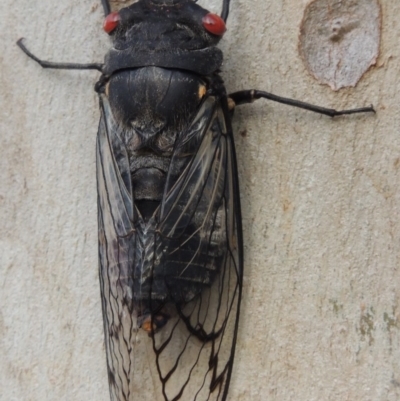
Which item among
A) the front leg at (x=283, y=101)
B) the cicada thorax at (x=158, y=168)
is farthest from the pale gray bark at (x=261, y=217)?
the cicada thorax at (x=158, y=168)

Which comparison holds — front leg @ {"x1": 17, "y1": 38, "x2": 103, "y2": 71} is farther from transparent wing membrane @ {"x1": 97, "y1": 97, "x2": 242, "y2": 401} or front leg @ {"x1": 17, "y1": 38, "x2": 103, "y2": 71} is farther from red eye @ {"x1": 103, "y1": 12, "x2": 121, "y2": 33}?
transparent wing membrane @ {"x1": 97, "y1": 97, "x2": 242, "y2": 401}

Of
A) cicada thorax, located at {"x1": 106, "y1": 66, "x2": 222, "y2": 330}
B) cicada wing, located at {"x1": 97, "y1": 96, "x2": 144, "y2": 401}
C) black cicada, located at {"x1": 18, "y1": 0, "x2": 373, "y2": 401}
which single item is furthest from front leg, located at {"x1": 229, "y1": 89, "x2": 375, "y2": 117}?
cicada wing, located at {"x1": 97, "y1": 96, "x2": 144, "y2": 401}

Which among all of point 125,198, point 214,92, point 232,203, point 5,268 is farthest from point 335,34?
point 5,268

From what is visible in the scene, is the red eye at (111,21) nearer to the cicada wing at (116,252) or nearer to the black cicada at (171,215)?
the black cicada at (171,215)

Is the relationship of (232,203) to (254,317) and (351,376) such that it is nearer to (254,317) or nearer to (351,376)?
(254,317)

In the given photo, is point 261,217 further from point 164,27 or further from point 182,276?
point 164,27

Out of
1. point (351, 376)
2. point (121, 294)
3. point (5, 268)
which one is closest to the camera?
point (351, 376)
